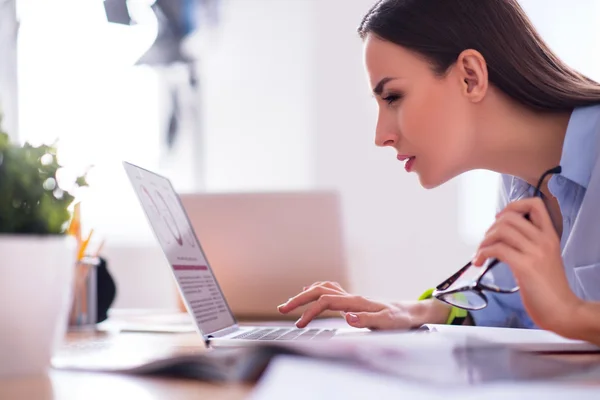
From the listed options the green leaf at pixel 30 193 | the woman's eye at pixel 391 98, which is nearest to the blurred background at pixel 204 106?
the woman's eye at pixel 391 98

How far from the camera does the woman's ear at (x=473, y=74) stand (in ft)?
3.75

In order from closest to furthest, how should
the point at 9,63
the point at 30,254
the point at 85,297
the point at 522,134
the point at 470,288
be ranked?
the point at 30,254, the point at 470,288, the point at 85,297, the point at 522,134, the point at 9,63

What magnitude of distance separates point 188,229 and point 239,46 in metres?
2.20

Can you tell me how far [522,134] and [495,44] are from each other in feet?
0.69

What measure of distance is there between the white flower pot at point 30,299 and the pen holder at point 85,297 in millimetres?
622

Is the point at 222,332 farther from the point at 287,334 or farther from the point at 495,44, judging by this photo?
the point at 495,44

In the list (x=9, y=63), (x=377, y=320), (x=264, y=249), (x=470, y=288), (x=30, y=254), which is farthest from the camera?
(x=9, y=63)

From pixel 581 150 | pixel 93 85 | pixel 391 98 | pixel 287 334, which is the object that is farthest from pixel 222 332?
pixel 93 85

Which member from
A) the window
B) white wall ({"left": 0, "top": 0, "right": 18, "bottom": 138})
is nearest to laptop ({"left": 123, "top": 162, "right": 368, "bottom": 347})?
the window

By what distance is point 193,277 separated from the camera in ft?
3.18

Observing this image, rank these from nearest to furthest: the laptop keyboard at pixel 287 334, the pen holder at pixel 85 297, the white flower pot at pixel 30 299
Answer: the white flower pot at pixel 30 299, the laptop keyboard at pixel 287 334, the pen holder at pixel 85 297

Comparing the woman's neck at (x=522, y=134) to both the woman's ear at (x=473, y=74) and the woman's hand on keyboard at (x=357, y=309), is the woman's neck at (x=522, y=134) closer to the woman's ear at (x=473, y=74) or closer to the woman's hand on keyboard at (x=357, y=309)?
the woman's ear at (x=473, y=74)

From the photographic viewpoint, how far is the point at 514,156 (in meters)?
1.28

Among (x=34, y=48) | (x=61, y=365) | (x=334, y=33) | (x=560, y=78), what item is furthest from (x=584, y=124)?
(x=34, y=48)
